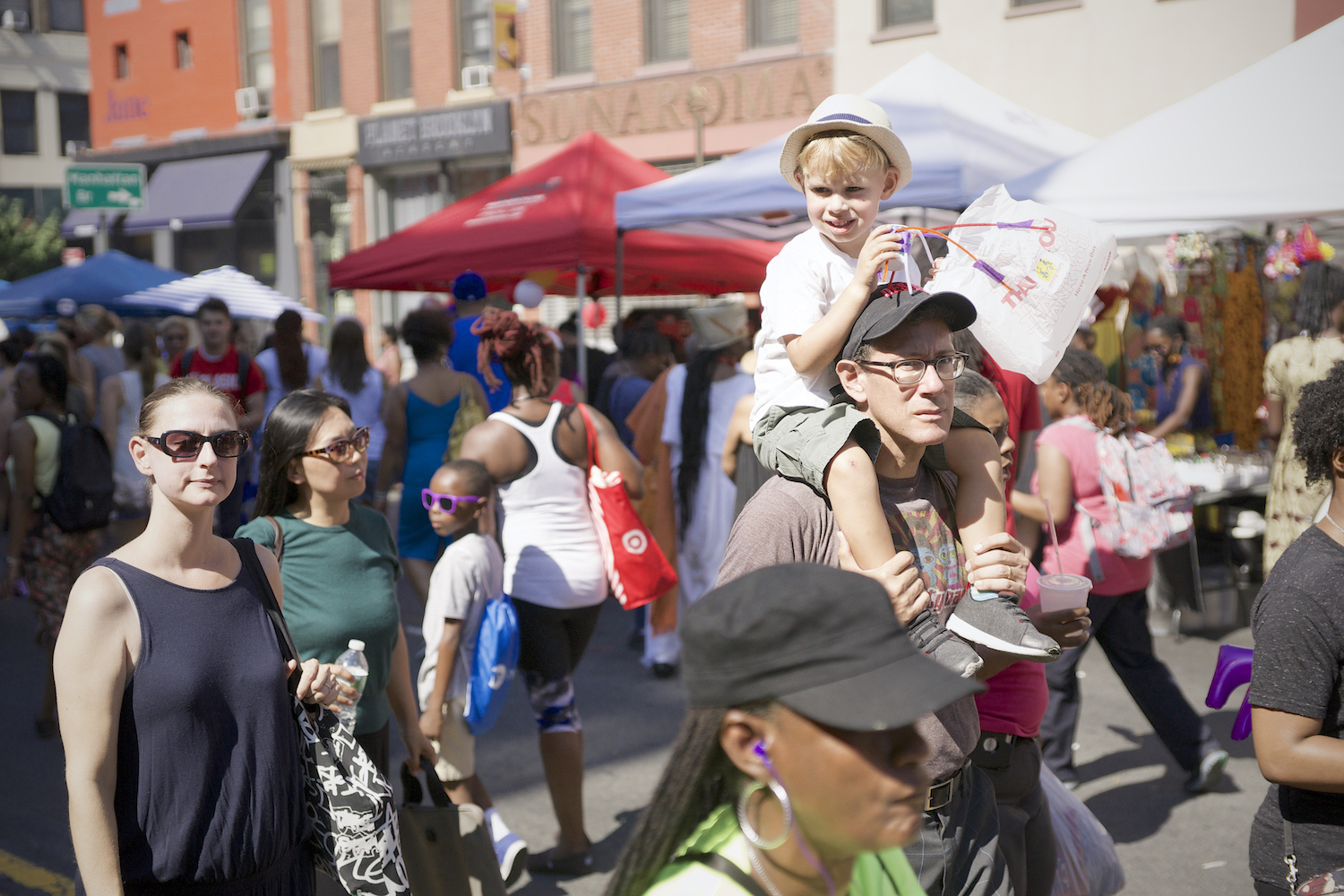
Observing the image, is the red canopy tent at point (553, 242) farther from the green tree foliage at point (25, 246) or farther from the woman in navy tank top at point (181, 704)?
the green tree foliage at point (25, 246)

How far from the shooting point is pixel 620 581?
4645 mm

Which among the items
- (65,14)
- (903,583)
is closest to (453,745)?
(903,583)

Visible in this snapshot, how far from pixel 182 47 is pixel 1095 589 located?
2644cm

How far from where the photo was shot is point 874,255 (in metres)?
2.29

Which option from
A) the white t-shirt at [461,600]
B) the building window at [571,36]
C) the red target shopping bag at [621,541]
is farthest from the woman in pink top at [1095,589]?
the building window at [571,36]

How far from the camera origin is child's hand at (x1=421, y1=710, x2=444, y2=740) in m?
4.08

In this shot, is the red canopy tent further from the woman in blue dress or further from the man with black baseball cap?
the man with black baseball cap

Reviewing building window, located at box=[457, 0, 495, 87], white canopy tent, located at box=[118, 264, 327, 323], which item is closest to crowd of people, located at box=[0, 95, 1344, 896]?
white canopy tent, located at box=[118, 264, 327, 323]

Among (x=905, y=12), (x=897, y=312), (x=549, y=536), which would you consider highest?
(x=905, y=12)

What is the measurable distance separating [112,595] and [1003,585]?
6.05ft

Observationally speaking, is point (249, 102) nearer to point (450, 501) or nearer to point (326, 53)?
point (326, 53)

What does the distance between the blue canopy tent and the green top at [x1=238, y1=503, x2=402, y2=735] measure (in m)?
11.8

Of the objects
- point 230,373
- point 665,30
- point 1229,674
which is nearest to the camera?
point 1229,674

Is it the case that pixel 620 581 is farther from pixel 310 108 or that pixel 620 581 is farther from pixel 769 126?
pixel 310 108
